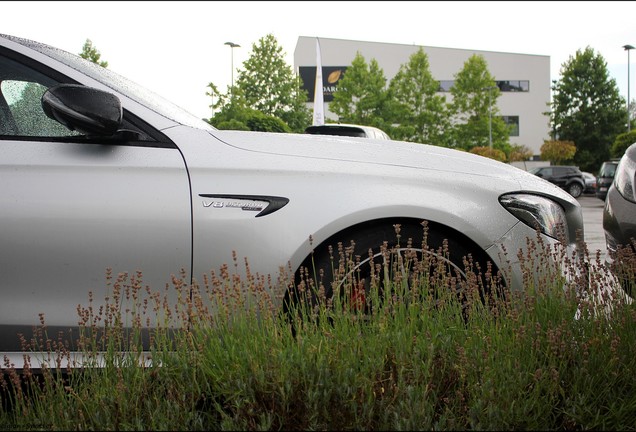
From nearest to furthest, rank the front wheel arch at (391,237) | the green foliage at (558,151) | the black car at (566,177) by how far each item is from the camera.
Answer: the front wheel arch at (391,237) < the black car at (566,177) < the green foliage at (558,151)

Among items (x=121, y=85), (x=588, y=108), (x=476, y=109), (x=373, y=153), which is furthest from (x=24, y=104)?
(x=588, y=108)

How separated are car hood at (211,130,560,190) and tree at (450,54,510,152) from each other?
56072mm

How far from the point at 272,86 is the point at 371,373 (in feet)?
149

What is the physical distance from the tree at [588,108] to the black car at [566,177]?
71.7 ft

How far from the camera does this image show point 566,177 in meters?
42.1

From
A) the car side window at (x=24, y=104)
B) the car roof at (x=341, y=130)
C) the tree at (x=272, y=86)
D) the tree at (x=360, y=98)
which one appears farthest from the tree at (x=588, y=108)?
the car side window at (x=24, y=104)

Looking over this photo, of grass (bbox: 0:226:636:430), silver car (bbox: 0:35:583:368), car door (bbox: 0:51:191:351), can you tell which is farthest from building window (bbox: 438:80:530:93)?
grass (bbox: 0:226:636:430)

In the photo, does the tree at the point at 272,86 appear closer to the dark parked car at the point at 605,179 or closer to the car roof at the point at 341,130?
the dark parked car at the point at 605,179

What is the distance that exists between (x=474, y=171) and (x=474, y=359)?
4.36 ft

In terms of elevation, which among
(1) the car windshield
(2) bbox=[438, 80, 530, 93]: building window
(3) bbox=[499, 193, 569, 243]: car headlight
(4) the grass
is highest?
(2) bbox=[438, 80, 530, 93]: building window

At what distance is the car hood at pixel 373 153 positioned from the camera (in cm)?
359

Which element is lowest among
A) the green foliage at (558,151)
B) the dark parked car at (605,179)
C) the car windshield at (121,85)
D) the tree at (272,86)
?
the car windshield at (121,85)

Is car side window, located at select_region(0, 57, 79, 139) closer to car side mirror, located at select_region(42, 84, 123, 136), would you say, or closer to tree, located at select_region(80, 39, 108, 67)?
car side mirror, located at select_region(42, 84, 123, 136)

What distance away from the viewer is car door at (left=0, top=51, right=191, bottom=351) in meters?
3.29
